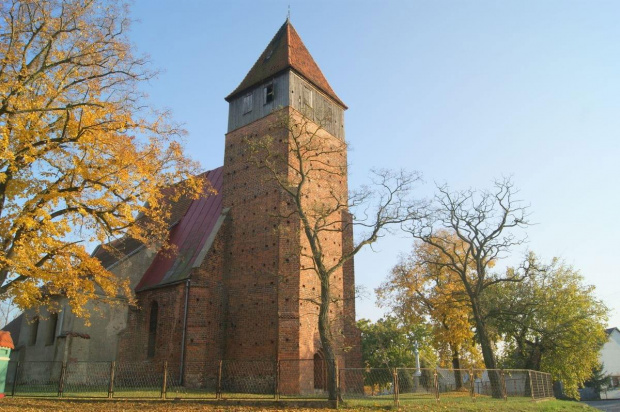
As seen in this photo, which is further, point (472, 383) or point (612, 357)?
point (612, 357)

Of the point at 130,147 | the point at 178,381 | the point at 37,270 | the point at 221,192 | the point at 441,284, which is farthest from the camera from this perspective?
the point at 441,284

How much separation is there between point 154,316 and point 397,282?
15.8 m

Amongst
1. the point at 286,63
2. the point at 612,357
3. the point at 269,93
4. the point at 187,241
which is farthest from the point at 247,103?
the point at 612,357

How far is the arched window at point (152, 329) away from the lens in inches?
855

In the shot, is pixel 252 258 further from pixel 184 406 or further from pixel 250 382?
pixel 184 406

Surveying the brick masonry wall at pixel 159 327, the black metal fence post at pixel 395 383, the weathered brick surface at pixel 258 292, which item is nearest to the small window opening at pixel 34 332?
the brick masonry wall at pixel 159 327

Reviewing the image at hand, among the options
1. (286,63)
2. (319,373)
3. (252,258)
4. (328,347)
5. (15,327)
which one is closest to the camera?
(328,347)

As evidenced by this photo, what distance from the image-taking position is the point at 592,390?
4469 cm

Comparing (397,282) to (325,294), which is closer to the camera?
(325,294)

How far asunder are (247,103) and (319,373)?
13.1 m

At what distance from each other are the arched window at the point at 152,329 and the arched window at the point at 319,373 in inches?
292

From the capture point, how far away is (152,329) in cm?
2209

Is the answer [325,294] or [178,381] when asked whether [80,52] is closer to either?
[325,294]

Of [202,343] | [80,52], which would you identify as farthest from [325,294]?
[80,52]
